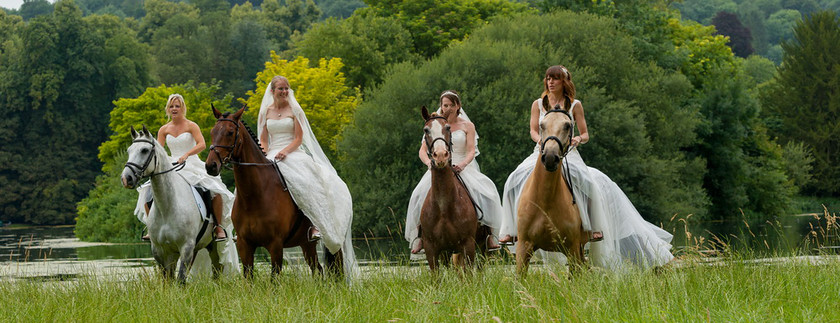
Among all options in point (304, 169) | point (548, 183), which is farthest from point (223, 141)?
point (548, 183)

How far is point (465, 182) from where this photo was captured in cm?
1075

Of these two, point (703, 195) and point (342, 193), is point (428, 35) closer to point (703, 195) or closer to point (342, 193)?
point (703, 195)

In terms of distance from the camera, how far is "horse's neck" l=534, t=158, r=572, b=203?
9.04 meters

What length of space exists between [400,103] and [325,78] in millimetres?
9893

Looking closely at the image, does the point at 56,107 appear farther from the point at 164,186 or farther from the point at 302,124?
the point at 164,186

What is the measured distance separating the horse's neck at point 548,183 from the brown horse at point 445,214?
884mm

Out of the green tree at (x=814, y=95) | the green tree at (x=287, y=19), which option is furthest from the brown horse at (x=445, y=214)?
the green tree at (x=287, y=19)

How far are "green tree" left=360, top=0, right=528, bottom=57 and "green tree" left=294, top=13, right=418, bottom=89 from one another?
118 cm

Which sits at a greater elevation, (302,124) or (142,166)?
(302,124)

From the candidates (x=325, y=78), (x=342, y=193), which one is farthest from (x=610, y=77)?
(x=342, y=193)

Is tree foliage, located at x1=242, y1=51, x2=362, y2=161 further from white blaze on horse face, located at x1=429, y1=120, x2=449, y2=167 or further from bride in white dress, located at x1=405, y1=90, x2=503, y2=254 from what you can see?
white blaze on horse face, located at x1=429, y1=120, x2=449, y2=167

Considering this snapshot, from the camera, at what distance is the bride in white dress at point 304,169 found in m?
11.0

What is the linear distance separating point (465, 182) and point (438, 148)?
1389 mm

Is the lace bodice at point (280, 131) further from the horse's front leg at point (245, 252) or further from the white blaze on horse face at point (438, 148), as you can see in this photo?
the white blaze on horse face at point (438, 148)
